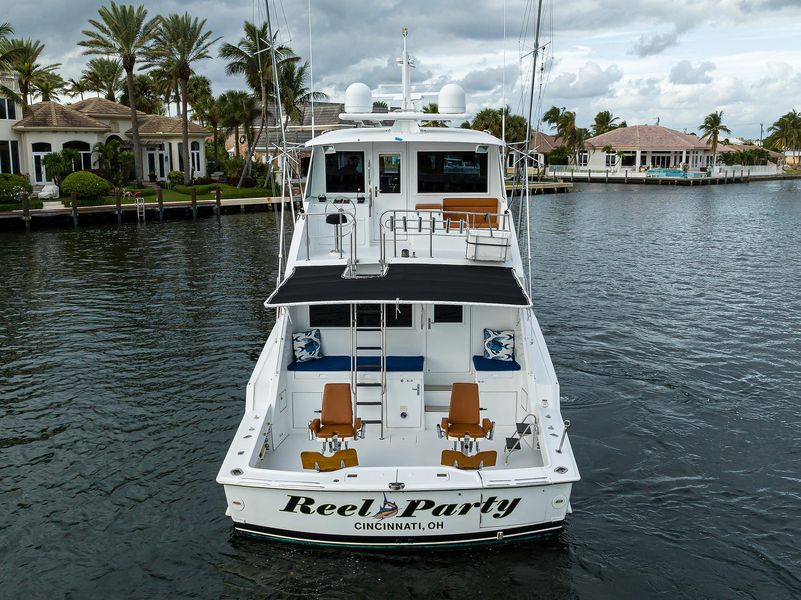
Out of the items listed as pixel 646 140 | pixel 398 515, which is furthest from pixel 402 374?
pixel 646 140

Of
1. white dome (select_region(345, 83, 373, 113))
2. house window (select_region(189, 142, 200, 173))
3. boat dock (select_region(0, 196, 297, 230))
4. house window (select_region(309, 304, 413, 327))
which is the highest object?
house window (select_region(189, 142, 200, 173))

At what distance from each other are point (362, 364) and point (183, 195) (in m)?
44.7

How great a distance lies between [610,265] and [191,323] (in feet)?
61.1

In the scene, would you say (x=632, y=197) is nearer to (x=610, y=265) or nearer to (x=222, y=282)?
(x=610, y=265)

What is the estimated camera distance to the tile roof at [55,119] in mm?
51562

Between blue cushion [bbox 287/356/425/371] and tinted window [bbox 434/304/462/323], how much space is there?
29.2 inches

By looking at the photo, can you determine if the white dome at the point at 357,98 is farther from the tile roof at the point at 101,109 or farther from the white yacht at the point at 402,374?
the tile roof at the point at 101,109

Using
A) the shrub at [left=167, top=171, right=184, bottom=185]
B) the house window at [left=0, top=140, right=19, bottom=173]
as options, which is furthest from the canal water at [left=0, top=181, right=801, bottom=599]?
the shrub at [left=167, top=171, right=184, bottom=185]

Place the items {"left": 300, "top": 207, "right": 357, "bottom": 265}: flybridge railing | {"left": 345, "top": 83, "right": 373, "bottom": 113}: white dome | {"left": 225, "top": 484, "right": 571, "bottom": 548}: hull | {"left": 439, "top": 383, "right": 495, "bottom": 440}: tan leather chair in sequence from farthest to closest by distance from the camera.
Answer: {"left": 345, "top": 83, "right": 373, "bottom": 113}: white dome < {"left": 300, "top": 207, "right": 357, "bottom": 265}: flybridge railing < {"left": 439, "top": 383, "right": 495, "bottom": 440}: tan leather chair < {"left": 225, "top": 484, "right": 571, "bottom": 548}: hull

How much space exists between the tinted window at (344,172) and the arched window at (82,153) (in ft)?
148

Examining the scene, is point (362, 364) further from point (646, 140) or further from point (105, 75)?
point (646, 140)

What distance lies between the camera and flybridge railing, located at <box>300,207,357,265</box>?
12.2m

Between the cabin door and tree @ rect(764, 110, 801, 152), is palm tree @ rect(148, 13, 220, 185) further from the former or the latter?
tree @ rect(764, 110, 801, 152)

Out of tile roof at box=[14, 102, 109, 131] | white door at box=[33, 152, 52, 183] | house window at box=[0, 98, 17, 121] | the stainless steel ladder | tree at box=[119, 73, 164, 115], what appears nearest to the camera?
the stainless steel ladder
